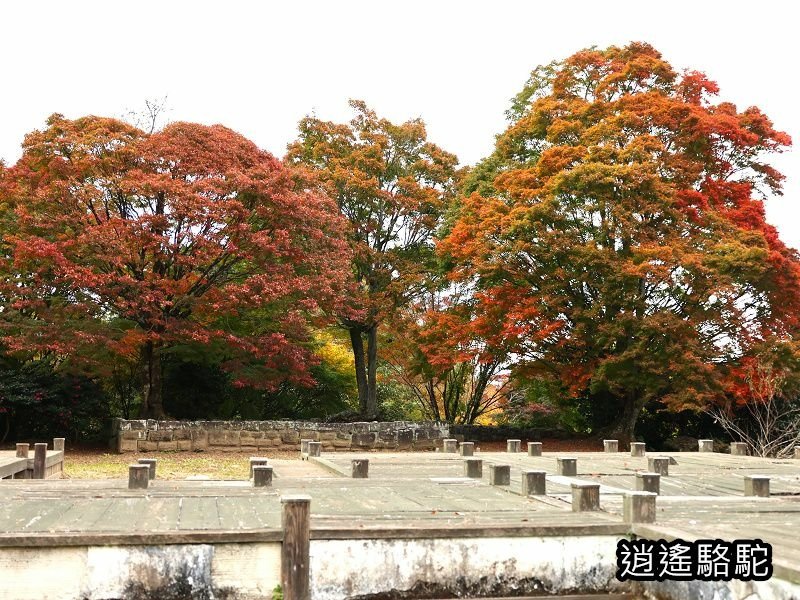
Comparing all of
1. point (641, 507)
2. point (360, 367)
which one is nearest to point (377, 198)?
point (360, 367)

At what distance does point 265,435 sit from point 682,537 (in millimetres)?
15199

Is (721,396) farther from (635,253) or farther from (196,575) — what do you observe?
(196,575)

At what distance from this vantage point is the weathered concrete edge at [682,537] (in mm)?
5457

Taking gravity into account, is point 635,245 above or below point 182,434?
above

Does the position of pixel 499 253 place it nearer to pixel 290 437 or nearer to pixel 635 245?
pixel 635 245

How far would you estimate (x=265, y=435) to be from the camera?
810 inches

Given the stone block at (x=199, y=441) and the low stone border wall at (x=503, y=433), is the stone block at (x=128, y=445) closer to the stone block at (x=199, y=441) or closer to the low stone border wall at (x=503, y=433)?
the stone block at (x=199, y=441)

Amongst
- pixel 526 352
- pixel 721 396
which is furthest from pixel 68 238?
pixel 721 396

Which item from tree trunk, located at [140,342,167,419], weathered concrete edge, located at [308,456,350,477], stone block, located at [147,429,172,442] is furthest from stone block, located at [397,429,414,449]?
weathered concrete edge, located at [308,456,350,477]

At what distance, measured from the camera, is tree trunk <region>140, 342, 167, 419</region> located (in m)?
21.0

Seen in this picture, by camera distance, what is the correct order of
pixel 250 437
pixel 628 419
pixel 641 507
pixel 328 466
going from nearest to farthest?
pixel 641 507 → pixel 328 466 → pixel 250 437 → pixel 628 419

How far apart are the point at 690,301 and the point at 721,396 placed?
96.5 inches

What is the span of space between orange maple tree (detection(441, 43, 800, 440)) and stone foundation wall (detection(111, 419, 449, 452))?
3540 millimetres

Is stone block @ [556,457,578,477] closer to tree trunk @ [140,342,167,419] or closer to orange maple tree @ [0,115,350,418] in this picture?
orange maple tree @ [0,115,350,418]
